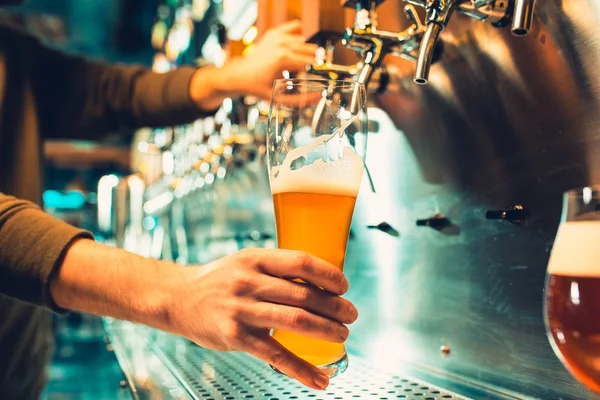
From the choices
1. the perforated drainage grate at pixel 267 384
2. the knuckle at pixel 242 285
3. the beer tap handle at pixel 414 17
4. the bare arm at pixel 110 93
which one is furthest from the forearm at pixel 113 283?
the bare arm at pixel 110 93

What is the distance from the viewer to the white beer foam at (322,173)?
0.70 metres

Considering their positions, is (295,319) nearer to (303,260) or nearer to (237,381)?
(303,260)

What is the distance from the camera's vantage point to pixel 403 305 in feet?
3.98

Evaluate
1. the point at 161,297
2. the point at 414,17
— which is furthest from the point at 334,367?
the point at 414,17

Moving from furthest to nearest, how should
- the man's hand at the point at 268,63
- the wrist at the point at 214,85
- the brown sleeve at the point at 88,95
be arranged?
the brown sleeve at the point at 88,95 → the wrist at the point at 214,85 → the man's hand at the point at 268,63

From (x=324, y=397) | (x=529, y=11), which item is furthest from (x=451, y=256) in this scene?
(x=529, y=11)

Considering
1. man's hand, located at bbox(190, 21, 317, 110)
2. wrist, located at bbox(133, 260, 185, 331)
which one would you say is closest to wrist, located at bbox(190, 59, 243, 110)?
man's hand, located at bbox(190, 21, 317, 110)

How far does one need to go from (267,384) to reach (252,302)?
429 millimetres

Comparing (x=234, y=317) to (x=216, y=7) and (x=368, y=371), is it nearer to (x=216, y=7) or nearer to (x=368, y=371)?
(x=368, y=371)

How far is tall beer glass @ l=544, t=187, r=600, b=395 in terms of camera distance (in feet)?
1.54

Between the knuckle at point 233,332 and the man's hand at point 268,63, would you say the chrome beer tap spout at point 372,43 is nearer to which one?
the man's hand at point 268,63

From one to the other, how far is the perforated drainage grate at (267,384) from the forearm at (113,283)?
242 millimetres

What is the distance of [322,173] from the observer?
2.31ft

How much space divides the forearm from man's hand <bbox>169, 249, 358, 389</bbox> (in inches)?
3.0
